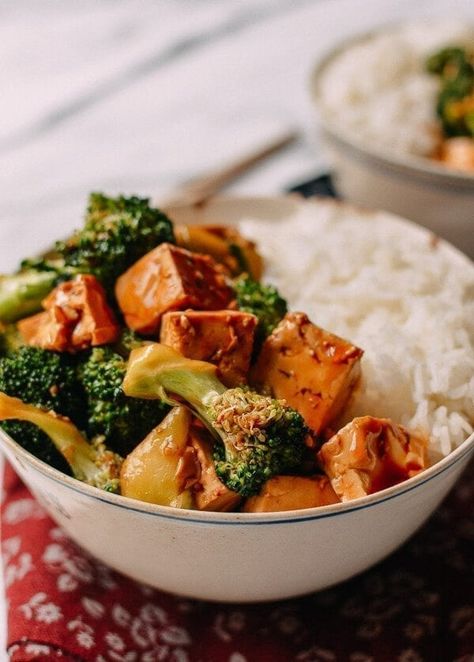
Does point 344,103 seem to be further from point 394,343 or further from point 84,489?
point 84,489

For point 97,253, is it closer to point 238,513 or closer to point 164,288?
point 164,288

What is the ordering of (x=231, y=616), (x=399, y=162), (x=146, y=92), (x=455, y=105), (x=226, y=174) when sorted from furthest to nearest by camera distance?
1. (x=146, y=92)
2. (x=226, y=174)
3. (x=455, y=105)
4. (x=399, y=162)
5. (x=231, y=616)

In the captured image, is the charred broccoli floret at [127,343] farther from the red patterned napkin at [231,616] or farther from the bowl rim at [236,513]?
the red patterned napkin at [231,616]

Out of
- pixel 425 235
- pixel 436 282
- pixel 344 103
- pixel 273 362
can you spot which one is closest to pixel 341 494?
pixel 273 362

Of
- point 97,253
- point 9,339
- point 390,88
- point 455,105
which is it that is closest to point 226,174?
point 390,88

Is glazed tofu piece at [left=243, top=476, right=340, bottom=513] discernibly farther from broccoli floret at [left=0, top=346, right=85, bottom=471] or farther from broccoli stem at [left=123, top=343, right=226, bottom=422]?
broccoli floret at [left=0, top=346, right=85, bottom=471]

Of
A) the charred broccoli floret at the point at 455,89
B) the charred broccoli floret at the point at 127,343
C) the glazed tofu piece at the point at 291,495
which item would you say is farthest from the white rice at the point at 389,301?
the charred broccoli floret at the point at 455,89
